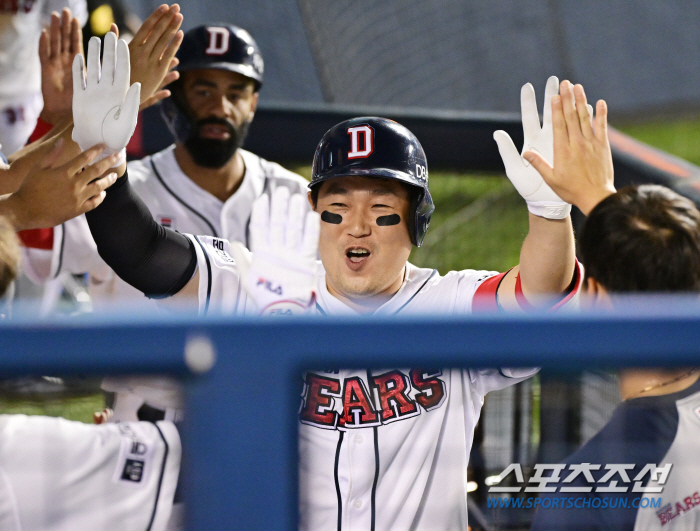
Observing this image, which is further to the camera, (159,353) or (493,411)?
(493,411)

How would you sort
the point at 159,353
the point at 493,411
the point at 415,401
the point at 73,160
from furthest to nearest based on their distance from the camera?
1. the point at 493,411
2. the point at 73,160
3. the point at 415,401
4. the point at 159,353

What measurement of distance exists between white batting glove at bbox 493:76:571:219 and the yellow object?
352 centimetres

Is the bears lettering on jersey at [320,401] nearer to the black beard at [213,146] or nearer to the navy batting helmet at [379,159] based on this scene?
the navy batting helmet at [379,159]

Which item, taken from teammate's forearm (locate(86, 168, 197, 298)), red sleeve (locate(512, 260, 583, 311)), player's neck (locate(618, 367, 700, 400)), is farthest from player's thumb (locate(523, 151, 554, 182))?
teammate's forearm (locate(86, 168, 197, 298))

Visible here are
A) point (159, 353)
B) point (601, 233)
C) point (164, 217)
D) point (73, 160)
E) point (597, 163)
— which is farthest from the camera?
point (164, 217)

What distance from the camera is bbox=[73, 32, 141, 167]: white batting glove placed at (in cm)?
181

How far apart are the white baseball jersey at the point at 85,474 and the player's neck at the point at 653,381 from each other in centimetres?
49

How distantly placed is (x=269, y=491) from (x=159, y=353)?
0.17 metres

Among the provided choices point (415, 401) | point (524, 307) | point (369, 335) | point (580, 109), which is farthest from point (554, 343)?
point (580, 109)

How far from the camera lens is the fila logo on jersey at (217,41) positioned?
323cm

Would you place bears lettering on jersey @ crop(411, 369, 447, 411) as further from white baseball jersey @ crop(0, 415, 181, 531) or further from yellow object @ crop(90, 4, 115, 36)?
yellow object @ crop(90, 4, 115, 36)

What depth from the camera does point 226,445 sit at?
2.68 feet

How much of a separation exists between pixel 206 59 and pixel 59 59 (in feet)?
2.89

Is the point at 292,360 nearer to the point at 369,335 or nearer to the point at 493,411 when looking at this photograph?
the point at 369,335
